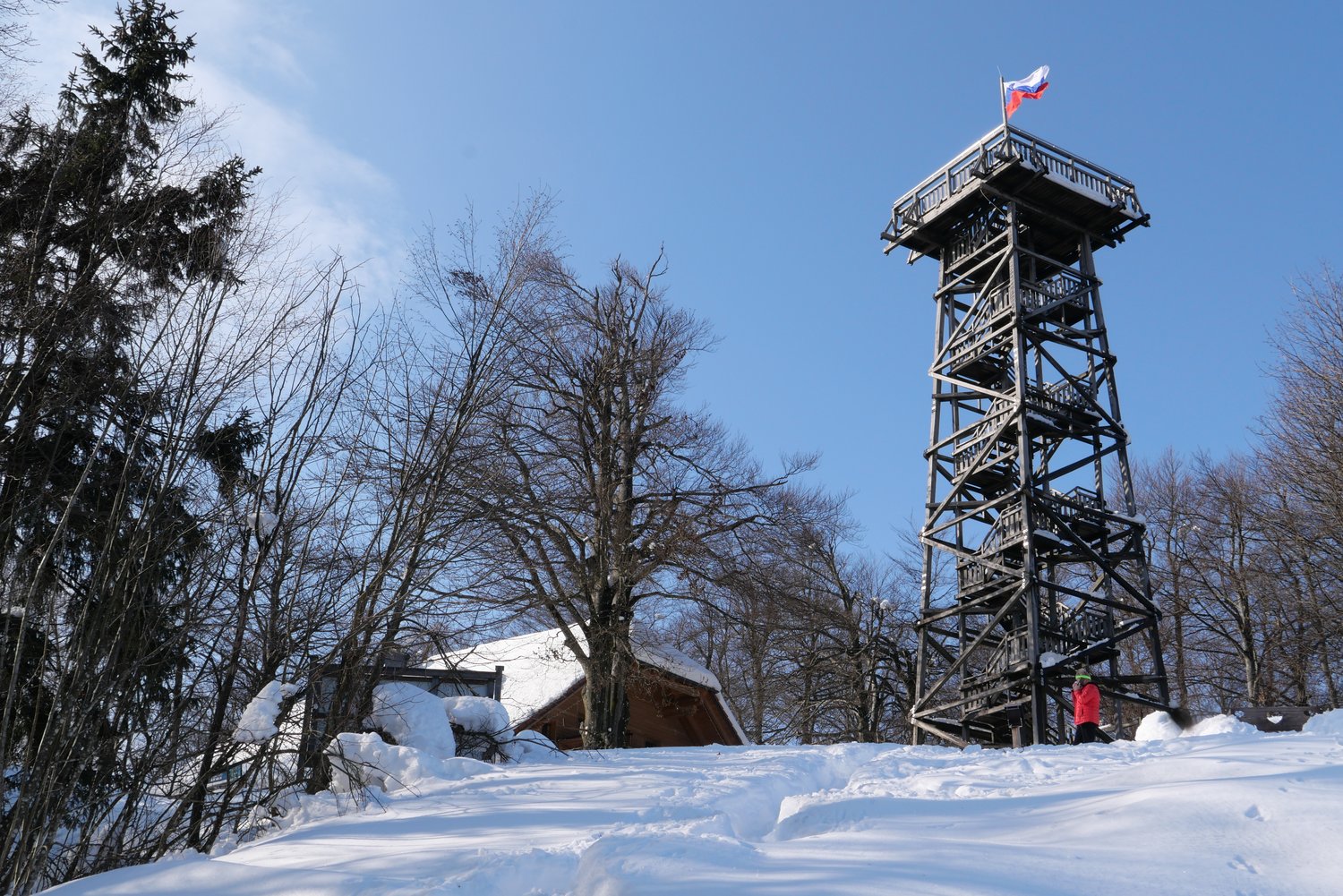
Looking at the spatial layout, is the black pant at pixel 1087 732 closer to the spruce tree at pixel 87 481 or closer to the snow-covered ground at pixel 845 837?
the snow-covered ground at pixel 845 837

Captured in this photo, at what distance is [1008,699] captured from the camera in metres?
21.3

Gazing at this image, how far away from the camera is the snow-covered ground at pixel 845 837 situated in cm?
497

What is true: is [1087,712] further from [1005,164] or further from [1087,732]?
[1005,164]

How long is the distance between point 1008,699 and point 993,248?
1004 cm

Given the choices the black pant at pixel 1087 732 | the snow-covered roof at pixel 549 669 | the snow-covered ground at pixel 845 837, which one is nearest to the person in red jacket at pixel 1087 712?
the black pant at pixel 1087 732

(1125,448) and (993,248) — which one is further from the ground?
(993,248)

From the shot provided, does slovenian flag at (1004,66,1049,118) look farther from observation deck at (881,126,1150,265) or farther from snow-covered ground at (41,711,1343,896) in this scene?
snow-covered ground at (41,711,1343,896)

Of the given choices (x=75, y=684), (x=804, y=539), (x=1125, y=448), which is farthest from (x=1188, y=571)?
(x=75, y=684)

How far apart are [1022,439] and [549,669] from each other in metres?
10.9

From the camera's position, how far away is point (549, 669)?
23.0 meters

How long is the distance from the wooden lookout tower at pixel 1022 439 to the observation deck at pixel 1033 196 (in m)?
0.04

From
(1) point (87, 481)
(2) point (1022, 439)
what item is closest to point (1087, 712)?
(2) point (1022, 439)

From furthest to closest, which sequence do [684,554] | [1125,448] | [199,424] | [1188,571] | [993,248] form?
[1188,571] < [993,248] < [1125,448] < [684,554] < [199,424]

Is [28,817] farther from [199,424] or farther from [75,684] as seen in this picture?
[199,424]
